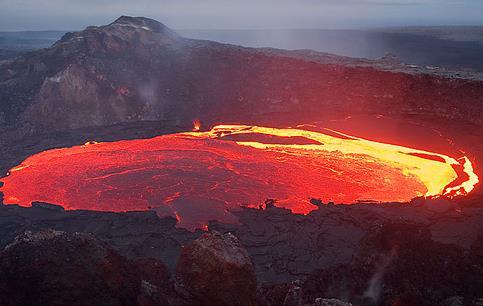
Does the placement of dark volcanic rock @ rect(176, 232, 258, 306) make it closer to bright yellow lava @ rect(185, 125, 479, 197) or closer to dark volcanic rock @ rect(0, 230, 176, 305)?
dark volcanic rock @ rect(0, 230, 176, 305)

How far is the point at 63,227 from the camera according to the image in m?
13.6

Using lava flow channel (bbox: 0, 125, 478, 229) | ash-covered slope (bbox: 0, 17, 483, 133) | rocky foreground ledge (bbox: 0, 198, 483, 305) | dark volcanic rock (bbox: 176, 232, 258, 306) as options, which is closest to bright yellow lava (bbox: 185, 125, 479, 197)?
lava flow channel (bbox: 0, 125, 478, 229)

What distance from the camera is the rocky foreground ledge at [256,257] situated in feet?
15.6

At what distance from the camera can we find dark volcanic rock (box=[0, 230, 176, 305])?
454cm

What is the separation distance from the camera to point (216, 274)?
534cm

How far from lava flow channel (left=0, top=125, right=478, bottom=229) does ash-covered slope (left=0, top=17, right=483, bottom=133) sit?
5.48 metres

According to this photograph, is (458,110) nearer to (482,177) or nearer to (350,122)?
(350,122)

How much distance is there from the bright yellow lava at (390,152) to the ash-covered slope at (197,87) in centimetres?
284

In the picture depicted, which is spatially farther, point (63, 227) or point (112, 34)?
point (112, 34)

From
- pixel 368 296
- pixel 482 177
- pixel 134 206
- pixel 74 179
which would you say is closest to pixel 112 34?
pixel 74 179

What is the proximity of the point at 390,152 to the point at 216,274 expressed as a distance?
15880 mm

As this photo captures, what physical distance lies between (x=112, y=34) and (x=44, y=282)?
33141mm

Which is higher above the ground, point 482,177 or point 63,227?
point 482,177

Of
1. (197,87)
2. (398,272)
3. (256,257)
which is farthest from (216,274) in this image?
(197,87)
